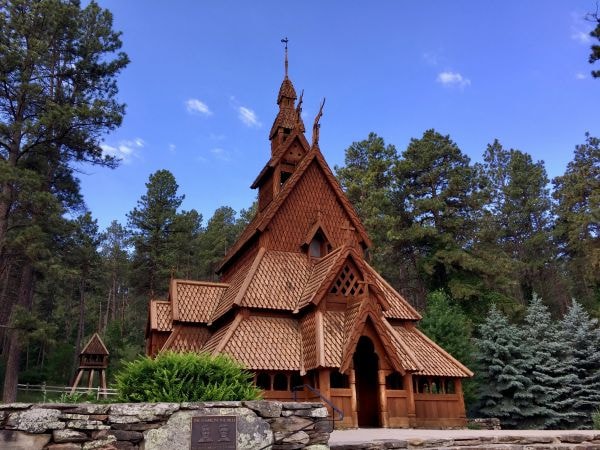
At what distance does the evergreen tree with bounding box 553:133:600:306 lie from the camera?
1250 inches

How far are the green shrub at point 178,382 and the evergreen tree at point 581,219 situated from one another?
2928 centimetres

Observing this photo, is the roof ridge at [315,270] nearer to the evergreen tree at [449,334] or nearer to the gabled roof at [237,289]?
the gabled roof at [237,289]

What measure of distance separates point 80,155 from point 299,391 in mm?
15780

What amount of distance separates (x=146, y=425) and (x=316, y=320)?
28.6 feet

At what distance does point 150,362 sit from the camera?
7.25m

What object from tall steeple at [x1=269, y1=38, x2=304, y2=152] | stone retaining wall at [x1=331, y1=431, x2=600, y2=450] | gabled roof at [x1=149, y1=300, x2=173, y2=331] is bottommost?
stone retaining wall at [x1=331, y1=431, x2=600, y2=450]

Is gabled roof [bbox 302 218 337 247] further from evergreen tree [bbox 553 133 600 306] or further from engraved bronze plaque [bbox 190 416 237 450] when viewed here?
evergreen tree [bbox 553 133 600 306]

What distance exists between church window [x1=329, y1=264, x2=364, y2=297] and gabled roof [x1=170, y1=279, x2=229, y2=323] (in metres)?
A: 5.26

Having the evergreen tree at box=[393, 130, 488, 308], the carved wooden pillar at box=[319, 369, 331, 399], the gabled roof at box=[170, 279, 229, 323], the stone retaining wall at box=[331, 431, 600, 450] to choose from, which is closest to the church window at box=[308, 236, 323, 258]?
the gabled roof at box=[170, 279, 229, 323]

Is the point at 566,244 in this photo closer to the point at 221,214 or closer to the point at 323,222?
the point at 323,222

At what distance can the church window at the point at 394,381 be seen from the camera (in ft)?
50.2

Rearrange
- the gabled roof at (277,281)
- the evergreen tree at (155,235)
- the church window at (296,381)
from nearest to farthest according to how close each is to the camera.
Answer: the church window at (296,381) < the gabled roof at (277,281) < the evergreen tree at (155,235)

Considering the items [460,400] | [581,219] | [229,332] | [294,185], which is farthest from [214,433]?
[581,219]

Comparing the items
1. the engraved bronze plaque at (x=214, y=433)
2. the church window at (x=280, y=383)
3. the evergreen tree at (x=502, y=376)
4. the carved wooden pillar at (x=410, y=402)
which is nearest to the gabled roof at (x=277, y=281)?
the church window at (x=280, y=383)
